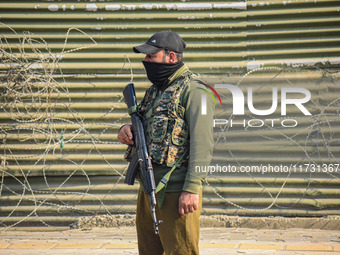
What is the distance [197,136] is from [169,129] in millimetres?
202

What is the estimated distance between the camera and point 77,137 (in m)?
5.98

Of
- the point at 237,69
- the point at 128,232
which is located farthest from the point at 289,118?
the point at 128,232

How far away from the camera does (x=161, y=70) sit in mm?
3369

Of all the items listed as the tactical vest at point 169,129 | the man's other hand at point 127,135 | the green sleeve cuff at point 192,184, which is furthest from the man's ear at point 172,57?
the green sleeve cuff at point 192,184

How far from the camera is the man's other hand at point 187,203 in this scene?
3.13 meters

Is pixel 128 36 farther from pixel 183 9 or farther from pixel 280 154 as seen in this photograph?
pixel 280 154

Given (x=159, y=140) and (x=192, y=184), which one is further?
(x=159, y=140)

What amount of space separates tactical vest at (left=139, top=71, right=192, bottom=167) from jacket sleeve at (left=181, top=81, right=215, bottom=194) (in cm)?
6

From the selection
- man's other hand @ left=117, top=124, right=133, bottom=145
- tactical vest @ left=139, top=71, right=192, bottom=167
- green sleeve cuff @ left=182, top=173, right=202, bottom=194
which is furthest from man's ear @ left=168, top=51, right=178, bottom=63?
green sleeve cuff @ left=182, top=173, right=202, bottom=194

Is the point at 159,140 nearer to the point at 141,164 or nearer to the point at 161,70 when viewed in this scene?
the point at 141,164

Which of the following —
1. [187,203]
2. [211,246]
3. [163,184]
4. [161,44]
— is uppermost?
[161,44]

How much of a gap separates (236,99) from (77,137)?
1.91 meters

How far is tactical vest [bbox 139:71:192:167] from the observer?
10.6ft

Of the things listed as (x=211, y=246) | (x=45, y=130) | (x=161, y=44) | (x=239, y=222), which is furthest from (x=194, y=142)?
(x=45, y=130)
